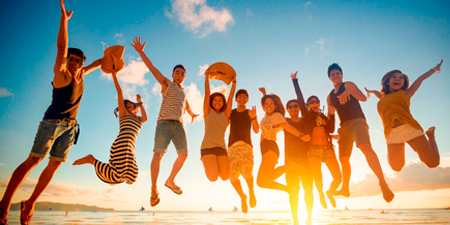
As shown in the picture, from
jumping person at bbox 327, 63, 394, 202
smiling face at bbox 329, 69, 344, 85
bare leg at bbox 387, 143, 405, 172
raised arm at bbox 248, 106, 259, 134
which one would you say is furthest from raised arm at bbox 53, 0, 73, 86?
bare leg at bbox 387, 143, 405, 172

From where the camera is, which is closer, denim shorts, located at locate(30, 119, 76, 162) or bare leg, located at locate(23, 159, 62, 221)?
denim shorts, located at locate(30, 119, 76, 162)

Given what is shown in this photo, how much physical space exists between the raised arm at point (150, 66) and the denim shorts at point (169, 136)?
1.15m

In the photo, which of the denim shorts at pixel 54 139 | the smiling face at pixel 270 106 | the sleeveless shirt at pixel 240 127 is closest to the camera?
the denim shorts at pixel 54 139

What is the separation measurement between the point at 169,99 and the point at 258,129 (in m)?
2.71

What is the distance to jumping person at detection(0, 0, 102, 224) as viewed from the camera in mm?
4609

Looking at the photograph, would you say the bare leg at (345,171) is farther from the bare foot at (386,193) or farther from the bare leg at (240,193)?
the bare leg at (240,193)

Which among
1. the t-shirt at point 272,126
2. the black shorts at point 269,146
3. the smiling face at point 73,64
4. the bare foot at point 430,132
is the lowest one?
the black shorts at point 269,146

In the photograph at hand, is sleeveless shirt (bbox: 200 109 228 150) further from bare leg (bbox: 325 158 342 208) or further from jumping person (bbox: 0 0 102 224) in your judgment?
jumping person (bbox: 0 0 102 224)

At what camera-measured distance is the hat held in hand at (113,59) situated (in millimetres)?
6297

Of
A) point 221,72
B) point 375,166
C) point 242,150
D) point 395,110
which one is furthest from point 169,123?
point 395,110

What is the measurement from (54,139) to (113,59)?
8.30 feet

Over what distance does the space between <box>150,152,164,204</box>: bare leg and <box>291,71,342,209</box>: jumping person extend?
13.3ft

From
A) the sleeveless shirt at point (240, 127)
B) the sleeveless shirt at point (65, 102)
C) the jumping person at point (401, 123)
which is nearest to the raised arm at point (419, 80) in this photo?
the jumping person at point (401, 123)

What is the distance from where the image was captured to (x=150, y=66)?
6746 mm
